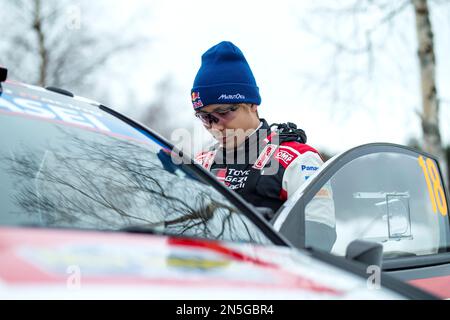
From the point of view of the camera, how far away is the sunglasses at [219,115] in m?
2.69

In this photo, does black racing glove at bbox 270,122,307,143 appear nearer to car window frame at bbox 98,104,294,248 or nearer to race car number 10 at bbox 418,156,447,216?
race car number 10 at bbox 418,156,447,216

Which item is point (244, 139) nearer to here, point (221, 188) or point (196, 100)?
point (196, 100)

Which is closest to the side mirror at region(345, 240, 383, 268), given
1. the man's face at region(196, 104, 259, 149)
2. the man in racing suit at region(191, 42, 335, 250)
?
the man in racing suit at region(191, 42, 335, 250)

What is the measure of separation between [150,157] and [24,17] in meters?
12.2

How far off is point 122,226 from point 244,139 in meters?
1.24

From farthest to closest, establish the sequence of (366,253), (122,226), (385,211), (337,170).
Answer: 1. (385,211)
2. (337,170)
3. (122,226)
4. (366,253)

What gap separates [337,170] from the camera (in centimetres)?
203

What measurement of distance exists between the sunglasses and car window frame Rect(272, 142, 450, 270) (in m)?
0.72

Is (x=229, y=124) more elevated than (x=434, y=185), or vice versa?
(x=229, y=124)

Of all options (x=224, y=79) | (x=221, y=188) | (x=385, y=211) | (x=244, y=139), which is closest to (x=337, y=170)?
(x=385, y=211)

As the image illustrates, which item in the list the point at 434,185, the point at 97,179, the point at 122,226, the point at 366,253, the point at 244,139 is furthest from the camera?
the point at 244,139

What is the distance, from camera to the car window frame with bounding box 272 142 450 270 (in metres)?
1.79
